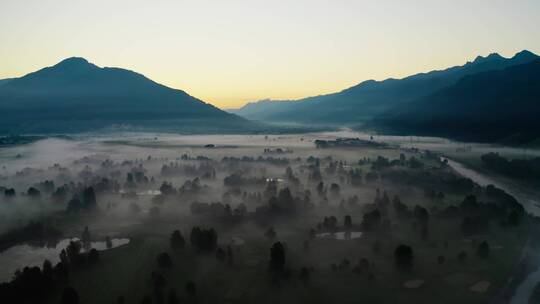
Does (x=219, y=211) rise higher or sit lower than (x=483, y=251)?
higher

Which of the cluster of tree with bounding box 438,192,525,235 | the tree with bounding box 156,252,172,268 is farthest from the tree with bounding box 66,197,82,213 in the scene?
the cluster of tree with bounding box 438,192,525,235

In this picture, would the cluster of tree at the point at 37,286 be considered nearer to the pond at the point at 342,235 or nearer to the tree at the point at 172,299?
the tree at the point at 172,299

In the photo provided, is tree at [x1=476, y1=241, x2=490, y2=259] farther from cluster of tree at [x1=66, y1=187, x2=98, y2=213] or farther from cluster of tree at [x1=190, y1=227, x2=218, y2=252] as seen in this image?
cluster of tree at [x1=66, y1=187, x2=98, y2=213]

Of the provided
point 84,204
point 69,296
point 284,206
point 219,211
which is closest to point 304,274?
point 69,296

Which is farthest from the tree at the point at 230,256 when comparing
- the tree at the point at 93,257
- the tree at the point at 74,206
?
the tree at the point at 74,206

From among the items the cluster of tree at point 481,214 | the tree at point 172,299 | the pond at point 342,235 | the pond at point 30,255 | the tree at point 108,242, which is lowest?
the pond at point 30,255

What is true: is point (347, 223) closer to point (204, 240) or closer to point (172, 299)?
point (204, 240)

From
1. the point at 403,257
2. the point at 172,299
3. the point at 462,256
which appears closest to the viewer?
the point at 172,299
